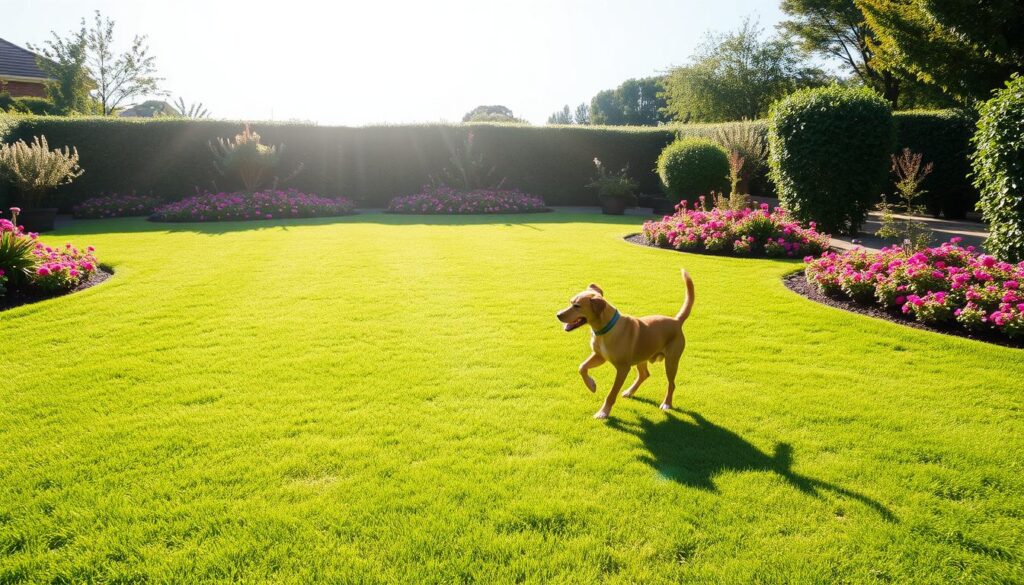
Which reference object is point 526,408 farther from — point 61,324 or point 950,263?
point 950,263

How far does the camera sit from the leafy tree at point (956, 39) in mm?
17219

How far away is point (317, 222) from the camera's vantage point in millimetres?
16406

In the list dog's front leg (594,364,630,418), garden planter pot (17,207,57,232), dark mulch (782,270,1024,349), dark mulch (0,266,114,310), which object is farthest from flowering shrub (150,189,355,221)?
dog's front leg (594,364,630,418)

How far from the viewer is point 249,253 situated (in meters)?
10.7

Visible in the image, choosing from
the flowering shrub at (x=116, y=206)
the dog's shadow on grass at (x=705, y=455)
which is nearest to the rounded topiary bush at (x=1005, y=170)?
the dog's shadow on grass at (x=705, y=455)

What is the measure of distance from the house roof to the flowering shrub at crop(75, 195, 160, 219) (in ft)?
68.5

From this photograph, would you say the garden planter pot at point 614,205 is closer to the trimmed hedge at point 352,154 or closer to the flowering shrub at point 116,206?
the trimmed hedge at point 352,154

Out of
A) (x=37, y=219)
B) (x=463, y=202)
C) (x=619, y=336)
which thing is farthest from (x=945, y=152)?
(x=37, y=219)

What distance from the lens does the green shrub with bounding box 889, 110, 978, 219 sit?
55.4ft

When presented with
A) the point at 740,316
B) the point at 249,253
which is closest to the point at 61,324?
the point at 249,253

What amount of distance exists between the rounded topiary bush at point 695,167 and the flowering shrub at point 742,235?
5.35 metres

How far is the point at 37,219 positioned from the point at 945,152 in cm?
2571

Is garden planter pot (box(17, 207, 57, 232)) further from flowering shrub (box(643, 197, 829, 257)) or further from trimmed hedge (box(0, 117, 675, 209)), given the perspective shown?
flowering shrub (box(643, 197, 829, 257))

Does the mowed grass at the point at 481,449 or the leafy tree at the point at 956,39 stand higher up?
the leafy tree at the point at 956,39
